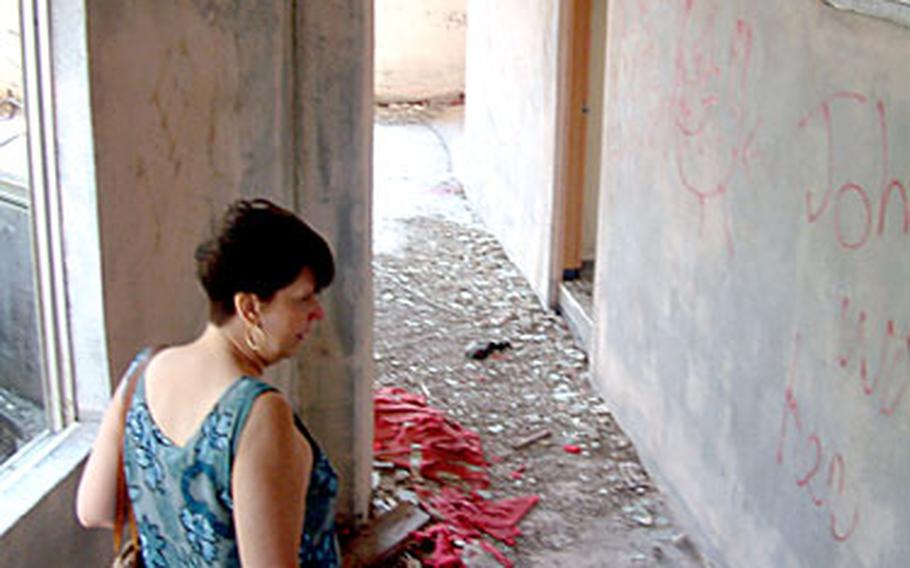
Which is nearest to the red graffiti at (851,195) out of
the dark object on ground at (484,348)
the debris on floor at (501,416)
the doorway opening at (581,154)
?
the debris on floor at (501,416)

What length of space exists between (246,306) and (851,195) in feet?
7.76

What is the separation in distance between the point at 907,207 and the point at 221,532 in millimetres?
2371

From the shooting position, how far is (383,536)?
17.7 ft

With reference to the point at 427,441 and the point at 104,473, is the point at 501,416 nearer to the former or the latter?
the point at 427,441

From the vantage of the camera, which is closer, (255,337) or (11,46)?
(255,337)

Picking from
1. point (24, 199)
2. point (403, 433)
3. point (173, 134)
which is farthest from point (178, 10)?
point (403, 433)

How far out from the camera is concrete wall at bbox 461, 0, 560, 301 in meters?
8.94

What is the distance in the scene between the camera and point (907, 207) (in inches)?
145

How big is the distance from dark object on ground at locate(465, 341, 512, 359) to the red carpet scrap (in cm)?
85

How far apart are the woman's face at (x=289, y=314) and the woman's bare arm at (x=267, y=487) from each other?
0.69ft

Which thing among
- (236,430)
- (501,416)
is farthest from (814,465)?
(501,416)

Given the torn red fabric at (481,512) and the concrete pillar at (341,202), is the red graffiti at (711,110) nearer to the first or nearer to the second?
the concrete pillar at (341,202)

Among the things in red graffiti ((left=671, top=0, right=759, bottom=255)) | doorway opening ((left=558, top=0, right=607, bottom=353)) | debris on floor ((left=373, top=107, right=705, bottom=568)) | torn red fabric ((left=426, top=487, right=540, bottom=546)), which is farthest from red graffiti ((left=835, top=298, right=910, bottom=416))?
doorway opening ((left=558, top=0, right=607, bottom=353))

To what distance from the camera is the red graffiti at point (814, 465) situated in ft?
13.5
